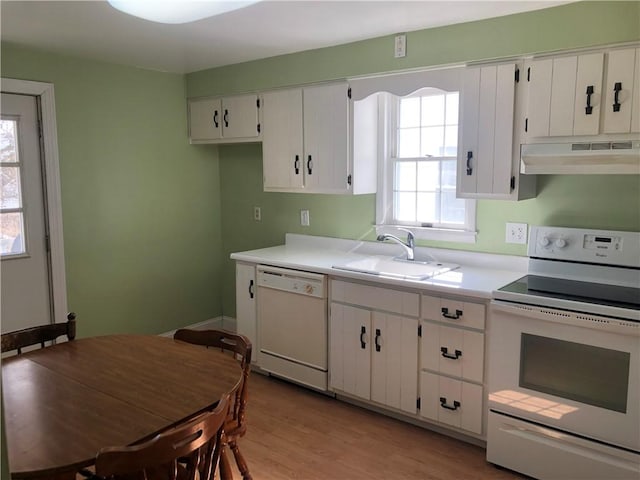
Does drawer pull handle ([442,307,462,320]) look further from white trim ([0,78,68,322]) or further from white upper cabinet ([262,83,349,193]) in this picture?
white trim ([0,78,68,322])

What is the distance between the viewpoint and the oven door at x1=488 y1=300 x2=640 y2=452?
2.25 metres

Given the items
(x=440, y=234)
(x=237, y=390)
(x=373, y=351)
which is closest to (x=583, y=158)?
(x=440, y=234)

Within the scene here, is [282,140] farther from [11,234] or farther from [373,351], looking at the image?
[11,234]

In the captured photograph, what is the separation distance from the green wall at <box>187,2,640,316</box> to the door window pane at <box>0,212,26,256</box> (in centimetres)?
171

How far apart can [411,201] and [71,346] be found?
2.25 meters

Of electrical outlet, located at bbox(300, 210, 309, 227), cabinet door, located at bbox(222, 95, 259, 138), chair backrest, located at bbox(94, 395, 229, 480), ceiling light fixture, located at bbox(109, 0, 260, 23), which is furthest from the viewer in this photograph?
electrical outlet, located at bbox(300, 210, 309, 227)

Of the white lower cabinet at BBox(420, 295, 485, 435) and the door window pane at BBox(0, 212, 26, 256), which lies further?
the door window pane at BBox(0, 212, 26, 256)

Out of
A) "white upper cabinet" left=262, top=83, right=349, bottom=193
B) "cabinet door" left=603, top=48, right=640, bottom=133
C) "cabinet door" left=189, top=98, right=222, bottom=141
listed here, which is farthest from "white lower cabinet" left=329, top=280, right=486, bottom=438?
"cabinet door" left=189, top=98, right=222, bottom=141

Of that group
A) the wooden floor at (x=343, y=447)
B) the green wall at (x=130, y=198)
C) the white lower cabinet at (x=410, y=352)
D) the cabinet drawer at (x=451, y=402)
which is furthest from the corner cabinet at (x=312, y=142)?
the wooden floor at (x=343, y=447)

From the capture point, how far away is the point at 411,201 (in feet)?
11.7

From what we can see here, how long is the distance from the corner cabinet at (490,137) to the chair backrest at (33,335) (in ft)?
7.20

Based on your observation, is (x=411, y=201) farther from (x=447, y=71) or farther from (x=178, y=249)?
(x=178, y=249)

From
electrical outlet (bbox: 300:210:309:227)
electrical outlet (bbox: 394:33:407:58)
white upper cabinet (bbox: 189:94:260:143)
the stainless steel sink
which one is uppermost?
electrical outlet (bbox: 394:33:407:58)

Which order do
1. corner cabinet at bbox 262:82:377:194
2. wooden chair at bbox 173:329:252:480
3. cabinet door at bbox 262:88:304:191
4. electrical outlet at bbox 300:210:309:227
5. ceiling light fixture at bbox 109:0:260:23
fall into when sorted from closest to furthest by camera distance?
1. ceiling light fixture at bbox 109:0:260:23
2. wooden chair at bbox 173:329:252:480
3. corner cabinet at bbox 262:82:377:194
4. cabinet door at bbox 262:88:304:191
5. electrical outlet at bbox 300:210:309:227
